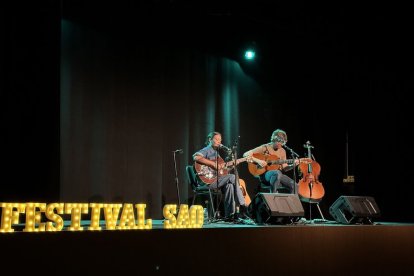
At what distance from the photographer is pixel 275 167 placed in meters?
7.68

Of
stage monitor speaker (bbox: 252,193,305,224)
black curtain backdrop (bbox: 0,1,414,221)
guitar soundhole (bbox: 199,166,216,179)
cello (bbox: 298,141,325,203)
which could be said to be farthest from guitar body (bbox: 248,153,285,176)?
black curtain backdrop (bbox: 0,1,414,221)

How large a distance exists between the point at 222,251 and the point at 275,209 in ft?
4.05

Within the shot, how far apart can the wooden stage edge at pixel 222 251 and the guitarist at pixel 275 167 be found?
1444 mm

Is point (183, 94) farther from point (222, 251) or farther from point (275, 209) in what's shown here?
point (222, 251)

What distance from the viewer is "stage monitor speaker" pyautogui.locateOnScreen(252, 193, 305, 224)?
6.27 m

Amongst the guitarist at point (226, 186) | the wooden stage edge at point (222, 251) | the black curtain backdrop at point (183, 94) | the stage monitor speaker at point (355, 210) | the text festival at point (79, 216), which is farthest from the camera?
the guitarist at point (226, 186)

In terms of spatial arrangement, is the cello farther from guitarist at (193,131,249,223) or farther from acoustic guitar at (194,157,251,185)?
acoustic guitar at (194,157,251,185)

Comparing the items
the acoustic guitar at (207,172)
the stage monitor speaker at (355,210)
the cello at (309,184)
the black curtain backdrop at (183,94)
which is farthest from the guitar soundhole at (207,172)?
the stage monitor speaker at (355,210)

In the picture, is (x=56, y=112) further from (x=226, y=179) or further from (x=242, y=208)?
(x=242, y=208)

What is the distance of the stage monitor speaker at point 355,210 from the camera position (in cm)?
697

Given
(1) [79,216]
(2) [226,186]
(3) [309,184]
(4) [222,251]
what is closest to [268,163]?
(3) [309,184]

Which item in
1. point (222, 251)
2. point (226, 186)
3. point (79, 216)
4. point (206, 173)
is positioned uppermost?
point (206, 173)

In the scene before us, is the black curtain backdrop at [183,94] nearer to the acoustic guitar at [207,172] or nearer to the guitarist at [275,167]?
the acoustic guitar at [207,172]

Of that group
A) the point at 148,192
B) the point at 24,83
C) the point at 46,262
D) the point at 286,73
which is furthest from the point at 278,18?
the point at 46,262
